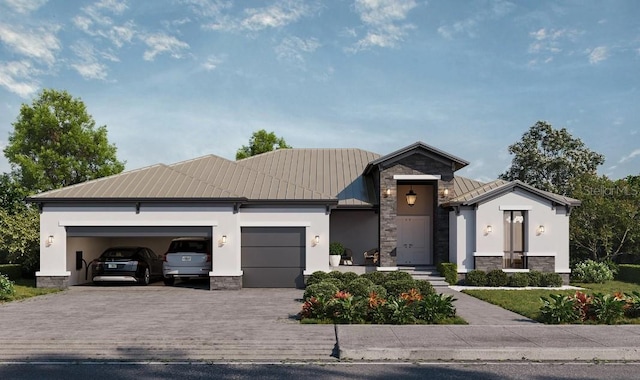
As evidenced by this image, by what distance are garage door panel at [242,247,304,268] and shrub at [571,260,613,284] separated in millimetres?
11576

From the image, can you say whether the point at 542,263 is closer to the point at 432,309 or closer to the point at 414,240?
the point at 414,240

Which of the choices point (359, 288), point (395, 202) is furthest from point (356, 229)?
point (359, 288)

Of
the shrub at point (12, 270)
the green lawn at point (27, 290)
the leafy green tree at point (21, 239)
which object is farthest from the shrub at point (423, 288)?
the shrub at point (12, 270)

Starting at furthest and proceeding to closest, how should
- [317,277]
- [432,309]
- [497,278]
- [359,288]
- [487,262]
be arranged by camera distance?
1. [487,262]
2. [497,278]
3. [317,277]
4. [359,288]
5. [432,309]

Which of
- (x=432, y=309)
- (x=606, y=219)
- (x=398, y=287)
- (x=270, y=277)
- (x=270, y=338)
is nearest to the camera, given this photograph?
(x=270, y=338)

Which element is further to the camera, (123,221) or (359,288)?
(123,221)

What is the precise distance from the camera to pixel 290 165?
27094 mm

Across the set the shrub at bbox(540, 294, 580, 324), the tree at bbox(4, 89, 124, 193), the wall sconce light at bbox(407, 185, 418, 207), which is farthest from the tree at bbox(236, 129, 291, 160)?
the shrub at bbox(540, 294, 580, 324)

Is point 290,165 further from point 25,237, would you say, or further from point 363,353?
point 363,353

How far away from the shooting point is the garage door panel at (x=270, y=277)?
63.3 feet

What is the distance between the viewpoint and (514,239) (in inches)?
849

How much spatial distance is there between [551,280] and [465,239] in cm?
334

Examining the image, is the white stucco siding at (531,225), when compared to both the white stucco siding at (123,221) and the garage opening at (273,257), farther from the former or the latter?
the white stucco siding at (123,221)

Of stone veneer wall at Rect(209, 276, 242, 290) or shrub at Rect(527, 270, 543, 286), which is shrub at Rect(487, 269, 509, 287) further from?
stone veneer wall at Rect(209, 276, 242, 290)
